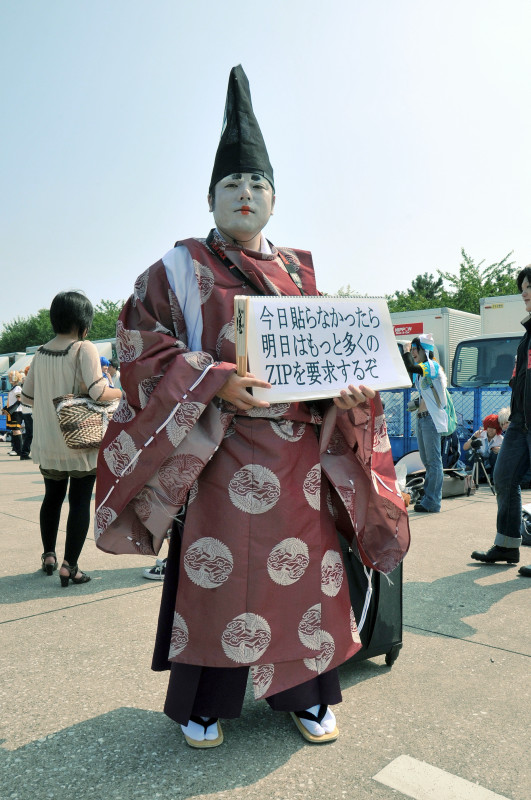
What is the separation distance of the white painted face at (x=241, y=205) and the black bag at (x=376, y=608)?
110 centimetres

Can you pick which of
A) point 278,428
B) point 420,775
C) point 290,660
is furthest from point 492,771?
point 278,428

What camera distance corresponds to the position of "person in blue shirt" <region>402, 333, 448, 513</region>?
5.93 metres

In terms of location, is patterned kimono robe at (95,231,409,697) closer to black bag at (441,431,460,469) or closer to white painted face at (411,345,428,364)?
white painted face at (411,345,428,364)

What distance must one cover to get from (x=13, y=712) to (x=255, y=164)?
1984mm

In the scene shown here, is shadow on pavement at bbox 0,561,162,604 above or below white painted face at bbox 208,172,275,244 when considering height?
below

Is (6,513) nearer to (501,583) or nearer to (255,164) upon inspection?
(501,583)

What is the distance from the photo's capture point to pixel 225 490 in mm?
1956

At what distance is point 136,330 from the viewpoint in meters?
2.05

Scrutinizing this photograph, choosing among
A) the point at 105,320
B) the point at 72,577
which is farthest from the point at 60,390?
the point at 105,320

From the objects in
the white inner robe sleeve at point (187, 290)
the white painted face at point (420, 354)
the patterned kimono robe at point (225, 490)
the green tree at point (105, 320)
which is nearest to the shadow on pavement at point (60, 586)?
the patterned kimono robe at point (225, 490)

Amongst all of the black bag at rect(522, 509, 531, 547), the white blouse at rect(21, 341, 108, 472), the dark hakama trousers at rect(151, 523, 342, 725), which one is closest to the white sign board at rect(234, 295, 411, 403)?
the dark hakama trousers at rect(151, 523, 342, 725)

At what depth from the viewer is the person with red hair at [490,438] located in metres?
7.68

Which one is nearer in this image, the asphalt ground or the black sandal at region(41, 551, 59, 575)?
the asphalt ground

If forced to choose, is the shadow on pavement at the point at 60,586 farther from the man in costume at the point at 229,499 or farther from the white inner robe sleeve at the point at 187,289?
the white inner robe sleeve at the point at 187,289
